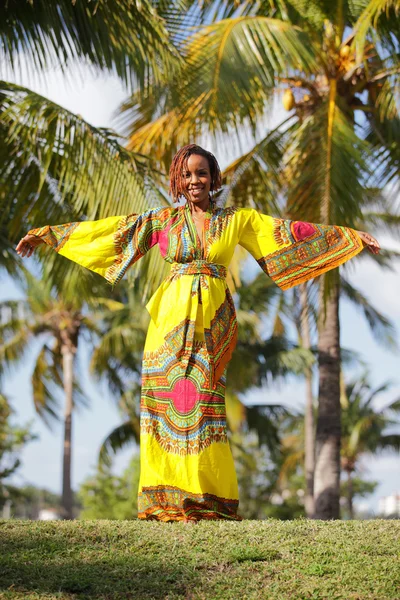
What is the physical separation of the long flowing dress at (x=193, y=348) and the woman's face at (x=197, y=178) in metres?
0.13

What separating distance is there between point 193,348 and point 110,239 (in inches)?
40.3

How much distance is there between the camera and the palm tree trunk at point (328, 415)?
12.3 meters

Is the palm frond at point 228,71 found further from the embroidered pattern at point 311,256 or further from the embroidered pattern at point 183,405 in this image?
the embroidered pattern at point 183,405

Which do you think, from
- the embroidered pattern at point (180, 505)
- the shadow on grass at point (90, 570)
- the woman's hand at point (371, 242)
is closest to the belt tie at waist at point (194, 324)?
the embroidered pattern at point (180, 505)

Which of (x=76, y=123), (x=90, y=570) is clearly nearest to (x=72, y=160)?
(x=76, y=123)

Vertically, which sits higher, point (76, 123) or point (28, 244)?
point (76, 123)

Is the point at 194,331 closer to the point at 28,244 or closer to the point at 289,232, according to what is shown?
the point at 289,232

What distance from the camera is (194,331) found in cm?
585

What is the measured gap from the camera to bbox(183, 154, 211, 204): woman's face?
19.5ft

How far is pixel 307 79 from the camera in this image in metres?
12.4

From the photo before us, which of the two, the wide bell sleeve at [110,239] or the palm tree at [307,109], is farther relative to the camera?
the palm tree at [307,109]

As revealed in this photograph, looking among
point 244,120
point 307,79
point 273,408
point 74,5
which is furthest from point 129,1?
point 273,408

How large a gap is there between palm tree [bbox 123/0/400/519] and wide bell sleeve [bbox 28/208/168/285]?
420cm

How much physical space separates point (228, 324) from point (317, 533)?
1461mm
